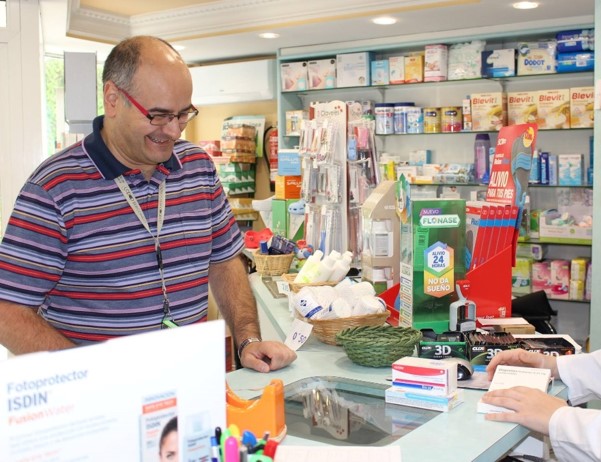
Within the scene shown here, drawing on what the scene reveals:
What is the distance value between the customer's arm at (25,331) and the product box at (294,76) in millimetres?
5415

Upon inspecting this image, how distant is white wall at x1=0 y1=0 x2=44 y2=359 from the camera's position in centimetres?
586

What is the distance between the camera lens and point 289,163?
16.9ft

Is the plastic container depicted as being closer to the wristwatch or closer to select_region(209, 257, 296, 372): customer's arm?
select_region(209, 257, 296, 372): customer's arm

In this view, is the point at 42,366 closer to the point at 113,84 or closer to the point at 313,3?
the point at 113,84

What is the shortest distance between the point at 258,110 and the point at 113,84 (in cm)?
619

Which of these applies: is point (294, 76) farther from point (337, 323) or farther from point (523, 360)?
point (523, 360)

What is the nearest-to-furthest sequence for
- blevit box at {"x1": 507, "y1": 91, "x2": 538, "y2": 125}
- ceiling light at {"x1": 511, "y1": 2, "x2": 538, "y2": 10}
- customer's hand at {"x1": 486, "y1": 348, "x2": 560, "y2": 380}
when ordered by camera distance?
customer's hand at {"x1": 486, "y1": 348, "x2": 560, "y2": 380}
ceiling light at {"x1": 511, "y1": 2, "x2": 538, "y2": 10}
blevit box at {"x1": 507, "y1": 91, "x2": 538, "y2": 125}

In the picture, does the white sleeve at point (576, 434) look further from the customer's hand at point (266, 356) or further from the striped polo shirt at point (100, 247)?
the striped polo shirt at point (100, 247)

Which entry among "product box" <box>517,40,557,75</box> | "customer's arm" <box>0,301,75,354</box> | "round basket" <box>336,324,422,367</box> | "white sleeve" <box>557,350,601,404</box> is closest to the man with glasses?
"customer's arm" <box>0,301,75,354</box>

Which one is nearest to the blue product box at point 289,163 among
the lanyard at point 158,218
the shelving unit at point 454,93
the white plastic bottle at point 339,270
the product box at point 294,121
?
the shelving unit at point 454,93

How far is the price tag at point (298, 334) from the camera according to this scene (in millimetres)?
2414

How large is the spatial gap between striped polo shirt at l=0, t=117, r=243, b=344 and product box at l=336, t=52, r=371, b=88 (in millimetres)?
4601

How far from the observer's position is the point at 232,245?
2455 mm

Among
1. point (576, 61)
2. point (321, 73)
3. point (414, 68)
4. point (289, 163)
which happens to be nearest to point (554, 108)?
point (576, 61)
